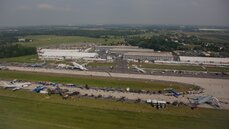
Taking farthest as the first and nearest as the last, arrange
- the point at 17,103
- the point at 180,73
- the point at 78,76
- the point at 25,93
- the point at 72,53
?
the point at 72,53 → the point at 180,73 → the point at 78,76 → the point at 25,93 → the point at 17,103

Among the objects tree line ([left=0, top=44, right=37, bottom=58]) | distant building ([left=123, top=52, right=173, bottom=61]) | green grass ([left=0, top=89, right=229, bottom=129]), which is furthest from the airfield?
tree line ([left=0, top=44, right=37, bottom=58])

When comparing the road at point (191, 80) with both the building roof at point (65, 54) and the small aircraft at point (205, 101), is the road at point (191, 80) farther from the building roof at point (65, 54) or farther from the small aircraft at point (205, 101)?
the building roof at point (65, 54)

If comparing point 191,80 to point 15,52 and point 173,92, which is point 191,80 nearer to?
point 173,92

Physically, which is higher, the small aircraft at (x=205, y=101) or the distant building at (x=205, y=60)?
the distant building at (x=205, y=60)

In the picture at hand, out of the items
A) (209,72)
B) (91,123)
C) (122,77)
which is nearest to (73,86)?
(122,77)

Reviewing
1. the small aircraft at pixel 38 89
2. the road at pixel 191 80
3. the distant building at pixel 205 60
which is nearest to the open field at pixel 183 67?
the distant building at pixel 205 60

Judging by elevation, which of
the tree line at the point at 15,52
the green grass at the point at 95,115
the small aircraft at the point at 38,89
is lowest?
the green grass at the point at 95,115

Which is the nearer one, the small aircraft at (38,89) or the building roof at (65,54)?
the small aircraft at (38,89)

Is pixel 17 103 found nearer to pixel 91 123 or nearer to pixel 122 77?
pixel 91 123
